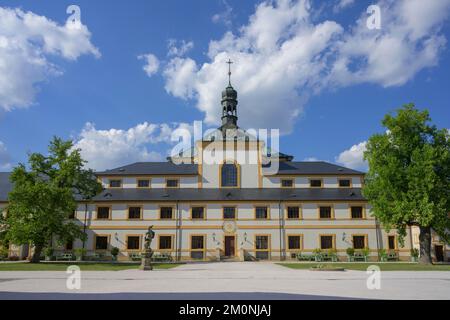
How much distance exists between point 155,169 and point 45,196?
17.5 metres

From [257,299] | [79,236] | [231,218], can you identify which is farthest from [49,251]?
[257,299]

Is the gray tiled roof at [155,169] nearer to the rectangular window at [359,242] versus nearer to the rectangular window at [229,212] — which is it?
the rectangular window at [229,212]

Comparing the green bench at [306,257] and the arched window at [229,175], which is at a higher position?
the arched window at [229,175]

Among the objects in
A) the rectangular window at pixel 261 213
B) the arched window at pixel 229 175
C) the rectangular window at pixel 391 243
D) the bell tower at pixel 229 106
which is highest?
the bell tower at pixel 229 106

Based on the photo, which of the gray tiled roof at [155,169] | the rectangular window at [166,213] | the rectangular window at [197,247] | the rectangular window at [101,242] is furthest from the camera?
the gray tiled roof at [155,169]

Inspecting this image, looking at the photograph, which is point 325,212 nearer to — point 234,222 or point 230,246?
point 234,222

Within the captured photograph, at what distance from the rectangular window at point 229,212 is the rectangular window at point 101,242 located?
14.1m

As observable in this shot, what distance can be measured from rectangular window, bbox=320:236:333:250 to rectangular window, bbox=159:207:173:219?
17.8m

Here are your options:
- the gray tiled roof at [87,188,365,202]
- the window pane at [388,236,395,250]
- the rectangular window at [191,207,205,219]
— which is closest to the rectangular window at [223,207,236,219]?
the gray tiled roof at [87,188,365,202]

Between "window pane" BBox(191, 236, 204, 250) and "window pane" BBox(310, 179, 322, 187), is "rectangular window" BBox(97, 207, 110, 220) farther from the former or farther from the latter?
"window pane" BBox(310, 179, 322, 187)

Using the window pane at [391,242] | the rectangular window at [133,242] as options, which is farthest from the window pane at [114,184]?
the window pane at [391,242]

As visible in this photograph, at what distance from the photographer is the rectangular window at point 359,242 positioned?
41.2 m

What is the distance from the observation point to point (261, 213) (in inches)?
1661
